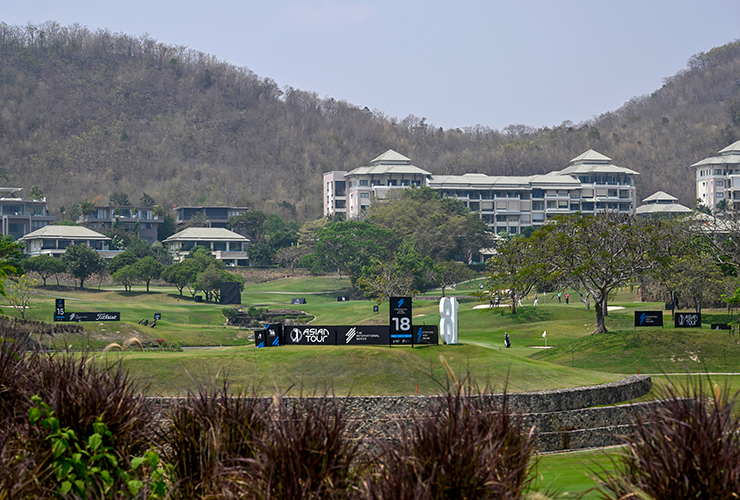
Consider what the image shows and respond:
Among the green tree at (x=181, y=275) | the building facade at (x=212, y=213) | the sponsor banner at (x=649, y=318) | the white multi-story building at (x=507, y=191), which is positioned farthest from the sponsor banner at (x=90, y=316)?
the white multi-story building at (x=507, y=191)

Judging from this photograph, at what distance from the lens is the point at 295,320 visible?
91.9 metres

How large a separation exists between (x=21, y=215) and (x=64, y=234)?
2089cm

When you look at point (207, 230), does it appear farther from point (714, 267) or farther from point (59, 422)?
point (59, 422)

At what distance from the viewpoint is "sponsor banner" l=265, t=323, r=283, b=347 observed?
39156 millimetres

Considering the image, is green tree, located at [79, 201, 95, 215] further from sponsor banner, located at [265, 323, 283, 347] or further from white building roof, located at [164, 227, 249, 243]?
sponsor banner, located at [265, 323, 283, 347]

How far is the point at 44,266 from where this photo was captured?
334ft

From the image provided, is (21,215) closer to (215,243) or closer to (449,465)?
(215,243)

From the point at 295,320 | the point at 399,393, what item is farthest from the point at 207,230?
the point at 399,393

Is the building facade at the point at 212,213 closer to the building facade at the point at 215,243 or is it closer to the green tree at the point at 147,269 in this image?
the building facade at the point at 215,243

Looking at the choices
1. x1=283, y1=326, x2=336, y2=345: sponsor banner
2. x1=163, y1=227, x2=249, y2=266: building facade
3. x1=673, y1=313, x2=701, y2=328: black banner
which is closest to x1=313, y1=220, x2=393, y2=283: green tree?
x1=163, y1=227, x2=249, y2=266: building facade

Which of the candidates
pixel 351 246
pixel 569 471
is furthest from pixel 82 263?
pixel 569 471

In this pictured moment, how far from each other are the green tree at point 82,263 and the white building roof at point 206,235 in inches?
1498

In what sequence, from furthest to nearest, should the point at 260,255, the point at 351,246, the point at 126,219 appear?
the point at 126,219 < the point at 260,255 < the point at 351,246

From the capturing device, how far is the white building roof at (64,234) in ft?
426
